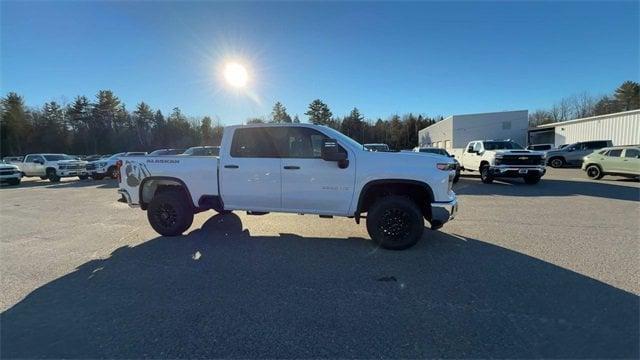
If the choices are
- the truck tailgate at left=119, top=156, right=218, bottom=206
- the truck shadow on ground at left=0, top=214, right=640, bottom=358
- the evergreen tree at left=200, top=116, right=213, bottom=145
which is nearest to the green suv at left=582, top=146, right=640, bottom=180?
the truck shadow on ground at left=0, top=214, right=640, bottom=358

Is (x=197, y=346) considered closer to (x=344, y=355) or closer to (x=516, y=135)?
(x=344, y=355)

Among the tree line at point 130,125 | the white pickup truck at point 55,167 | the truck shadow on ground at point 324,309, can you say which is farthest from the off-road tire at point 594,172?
the tree line at point 130,125

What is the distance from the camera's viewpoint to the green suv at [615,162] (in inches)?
607

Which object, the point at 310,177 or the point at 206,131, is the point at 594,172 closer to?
the point at 310,177

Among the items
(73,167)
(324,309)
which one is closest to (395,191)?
(324,309)

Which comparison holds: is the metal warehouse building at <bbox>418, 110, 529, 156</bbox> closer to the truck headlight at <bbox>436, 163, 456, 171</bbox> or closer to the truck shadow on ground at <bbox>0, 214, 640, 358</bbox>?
the truck headlight at <bbox>436, 163, 456, 171</bbox>

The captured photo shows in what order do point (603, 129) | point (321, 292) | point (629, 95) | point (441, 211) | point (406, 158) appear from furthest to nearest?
point (629, 95) < point (603, 129) < point (406, 158) < point (441, 211) < point (321, 292)

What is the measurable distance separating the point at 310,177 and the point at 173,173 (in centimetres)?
268

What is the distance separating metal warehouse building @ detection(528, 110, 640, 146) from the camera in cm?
2716

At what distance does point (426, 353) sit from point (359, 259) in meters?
2.28

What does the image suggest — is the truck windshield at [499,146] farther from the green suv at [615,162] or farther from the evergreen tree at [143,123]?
the evergreen tree at [143,123]

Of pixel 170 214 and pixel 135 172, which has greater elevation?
pixel 135 172

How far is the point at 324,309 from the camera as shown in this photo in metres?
3.50

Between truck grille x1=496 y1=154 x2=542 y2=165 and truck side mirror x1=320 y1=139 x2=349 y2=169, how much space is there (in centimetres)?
1165
